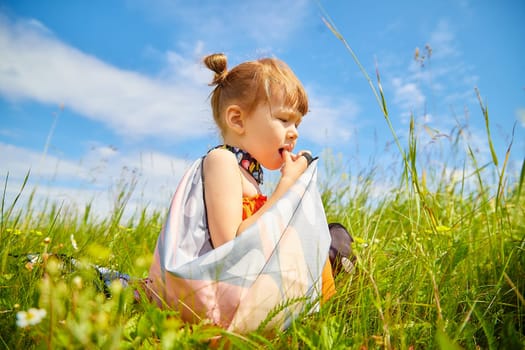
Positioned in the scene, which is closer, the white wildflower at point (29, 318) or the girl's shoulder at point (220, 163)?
the white wildflower at point (29, 318)

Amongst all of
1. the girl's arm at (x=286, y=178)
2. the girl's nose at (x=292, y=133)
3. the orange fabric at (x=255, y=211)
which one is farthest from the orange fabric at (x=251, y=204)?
the girl's nose at (x=292, y=133)

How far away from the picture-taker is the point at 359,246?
1994 mm

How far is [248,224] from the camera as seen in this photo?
5.62ft

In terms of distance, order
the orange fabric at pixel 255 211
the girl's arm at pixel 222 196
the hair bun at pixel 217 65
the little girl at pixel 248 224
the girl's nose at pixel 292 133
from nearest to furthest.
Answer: the little girl at pixel 248 224
the girl's arm at pixel 222 196
the orange fabric at pixel 255 211
the girl's nose at pixel 292 133
the hair bun at pixel 217 65

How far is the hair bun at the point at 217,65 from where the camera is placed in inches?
90.1

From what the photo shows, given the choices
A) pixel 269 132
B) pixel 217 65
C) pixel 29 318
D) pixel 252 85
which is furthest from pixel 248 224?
pixel 217 65

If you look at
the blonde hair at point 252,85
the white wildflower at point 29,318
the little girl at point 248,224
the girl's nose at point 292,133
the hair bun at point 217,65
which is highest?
the hair bun at point 217,65

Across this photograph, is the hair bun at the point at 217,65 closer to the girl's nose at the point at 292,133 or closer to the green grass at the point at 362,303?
the girl's nose at the point at 292,133

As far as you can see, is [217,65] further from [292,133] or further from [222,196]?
[222,196]

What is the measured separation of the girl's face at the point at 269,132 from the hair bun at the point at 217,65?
0.39 m

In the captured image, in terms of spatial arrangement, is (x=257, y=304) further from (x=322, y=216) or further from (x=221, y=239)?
(x=322, y=216)

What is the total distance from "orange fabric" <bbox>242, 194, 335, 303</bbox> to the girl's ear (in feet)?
1.08

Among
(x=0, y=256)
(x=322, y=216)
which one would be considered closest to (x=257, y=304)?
(x=322, y=216)

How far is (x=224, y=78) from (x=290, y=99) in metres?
0.44
